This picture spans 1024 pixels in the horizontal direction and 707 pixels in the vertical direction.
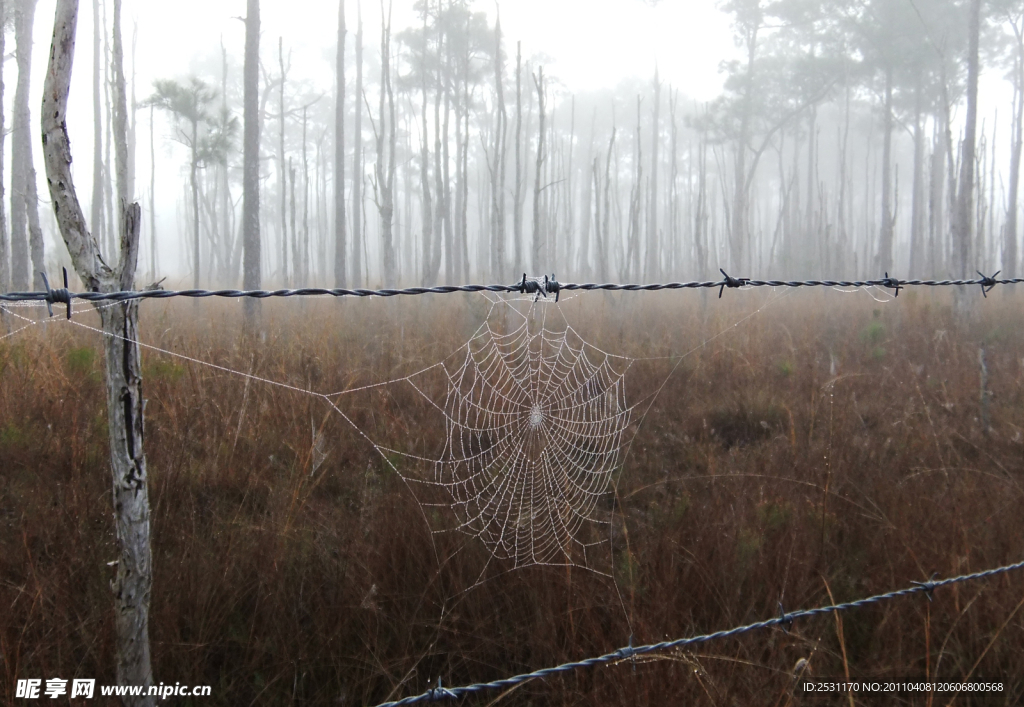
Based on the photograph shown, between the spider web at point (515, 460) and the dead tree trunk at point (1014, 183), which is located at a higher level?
the dead tree trunk at point (1014, 183)

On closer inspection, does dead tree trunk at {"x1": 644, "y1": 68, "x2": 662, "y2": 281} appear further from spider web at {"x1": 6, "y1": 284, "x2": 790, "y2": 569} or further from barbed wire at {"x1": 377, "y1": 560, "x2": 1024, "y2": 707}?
barbed wire at {"x1": 377, "y1": 560, "x2": 1024, "y2": 707}

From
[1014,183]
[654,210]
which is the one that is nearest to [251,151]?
[654,210]

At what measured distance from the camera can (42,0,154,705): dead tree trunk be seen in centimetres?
141

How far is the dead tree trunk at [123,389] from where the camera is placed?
1409 mm

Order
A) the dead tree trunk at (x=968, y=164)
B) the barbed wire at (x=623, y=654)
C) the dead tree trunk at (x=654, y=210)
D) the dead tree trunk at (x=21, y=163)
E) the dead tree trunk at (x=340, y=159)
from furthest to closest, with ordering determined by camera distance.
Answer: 1. the dead tree trunk at (x=654, y=210)
2. the dead tree trunk at (x=340, y=159)
3. the dead tree trunk at (x=21, y=163)
4. the dead tree trunk at (x=968, y=164)
5. the barbed wire at (x=623, y=654)

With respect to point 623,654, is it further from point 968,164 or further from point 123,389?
point 968,164

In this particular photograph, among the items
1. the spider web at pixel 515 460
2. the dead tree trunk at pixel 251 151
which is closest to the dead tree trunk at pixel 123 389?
the spider web at pixel 515 460

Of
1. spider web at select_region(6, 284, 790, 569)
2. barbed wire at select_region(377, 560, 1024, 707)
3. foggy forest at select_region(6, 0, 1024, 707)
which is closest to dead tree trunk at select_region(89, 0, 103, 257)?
foggy forest at select_region(6, 0, 1024, 707)

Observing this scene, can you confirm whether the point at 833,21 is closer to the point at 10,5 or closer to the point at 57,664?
the point at 10,5

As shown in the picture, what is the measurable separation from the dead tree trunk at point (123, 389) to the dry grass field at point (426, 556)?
406 millimetres

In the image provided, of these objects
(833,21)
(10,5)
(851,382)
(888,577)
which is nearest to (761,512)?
(888,577)

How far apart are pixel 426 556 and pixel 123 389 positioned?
132 cm

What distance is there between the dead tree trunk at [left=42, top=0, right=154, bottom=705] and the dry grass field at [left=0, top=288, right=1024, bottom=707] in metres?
0.41

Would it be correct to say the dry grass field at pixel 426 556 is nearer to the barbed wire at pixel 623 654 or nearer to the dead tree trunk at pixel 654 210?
the barbed wire at pixel 623 654
